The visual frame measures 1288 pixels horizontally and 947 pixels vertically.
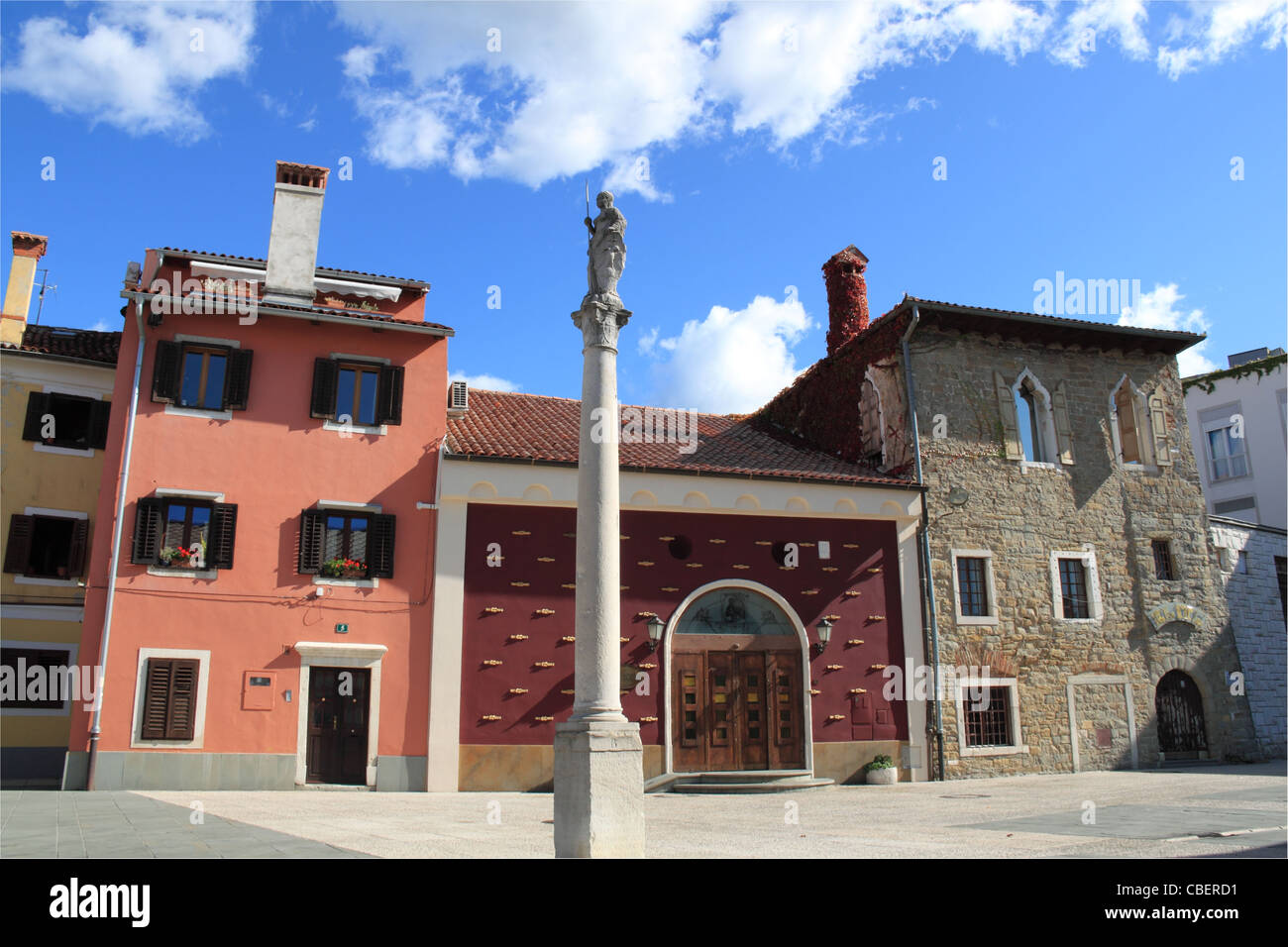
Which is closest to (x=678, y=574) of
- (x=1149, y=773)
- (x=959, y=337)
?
(x=959, y=337)

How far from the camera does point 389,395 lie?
1981cm

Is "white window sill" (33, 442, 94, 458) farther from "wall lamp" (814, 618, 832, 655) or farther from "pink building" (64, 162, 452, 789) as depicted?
"wall lamp" (814, 618, 832, 655)

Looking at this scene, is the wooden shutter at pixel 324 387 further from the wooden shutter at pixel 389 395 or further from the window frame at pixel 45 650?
the window frame at pixel 45 650

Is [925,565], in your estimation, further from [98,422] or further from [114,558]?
[98,422]

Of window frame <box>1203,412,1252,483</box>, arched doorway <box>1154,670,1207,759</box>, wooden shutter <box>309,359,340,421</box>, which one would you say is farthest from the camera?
window frame <box>1203,412,1252,483</box>

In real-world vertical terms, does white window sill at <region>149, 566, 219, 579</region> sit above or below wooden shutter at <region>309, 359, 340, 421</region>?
below

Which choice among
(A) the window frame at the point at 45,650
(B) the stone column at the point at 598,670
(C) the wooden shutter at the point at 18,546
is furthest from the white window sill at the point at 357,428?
(B) the stone column at the point at 598,670

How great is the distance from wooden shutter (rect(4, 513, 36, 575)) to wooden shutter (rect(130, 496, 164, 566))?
3312mm

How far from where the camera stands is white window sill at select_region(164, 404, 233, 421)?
18.6 meters

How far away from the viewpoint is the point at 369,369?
20.0 metres

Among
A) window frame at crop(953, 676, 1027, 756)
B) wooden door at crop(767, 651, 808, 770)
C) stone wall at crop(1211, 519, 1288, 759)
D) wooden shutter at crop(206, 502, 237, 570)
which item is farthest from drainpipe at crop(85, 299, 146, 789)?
stone wall at crop(1211, 519, 1288, 759)

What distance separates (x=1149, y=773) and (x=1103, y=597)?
4212 millimetres

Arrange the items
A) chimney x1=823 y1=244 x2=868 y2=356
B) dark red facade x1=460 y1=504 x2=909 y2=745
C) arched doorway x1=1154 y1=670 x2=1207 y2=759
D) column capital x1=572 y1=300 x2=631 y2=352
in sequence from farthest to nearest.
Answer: chimney x1=823 y1=244 x2=868 y2=356 < arched doorway x1=1154 y1=670 x2=1207 y2=759 < dark red facade x1=460 y1=504 x2=909 y2=745 < column capital x1=572 y1=300 x2=631 y2=352
